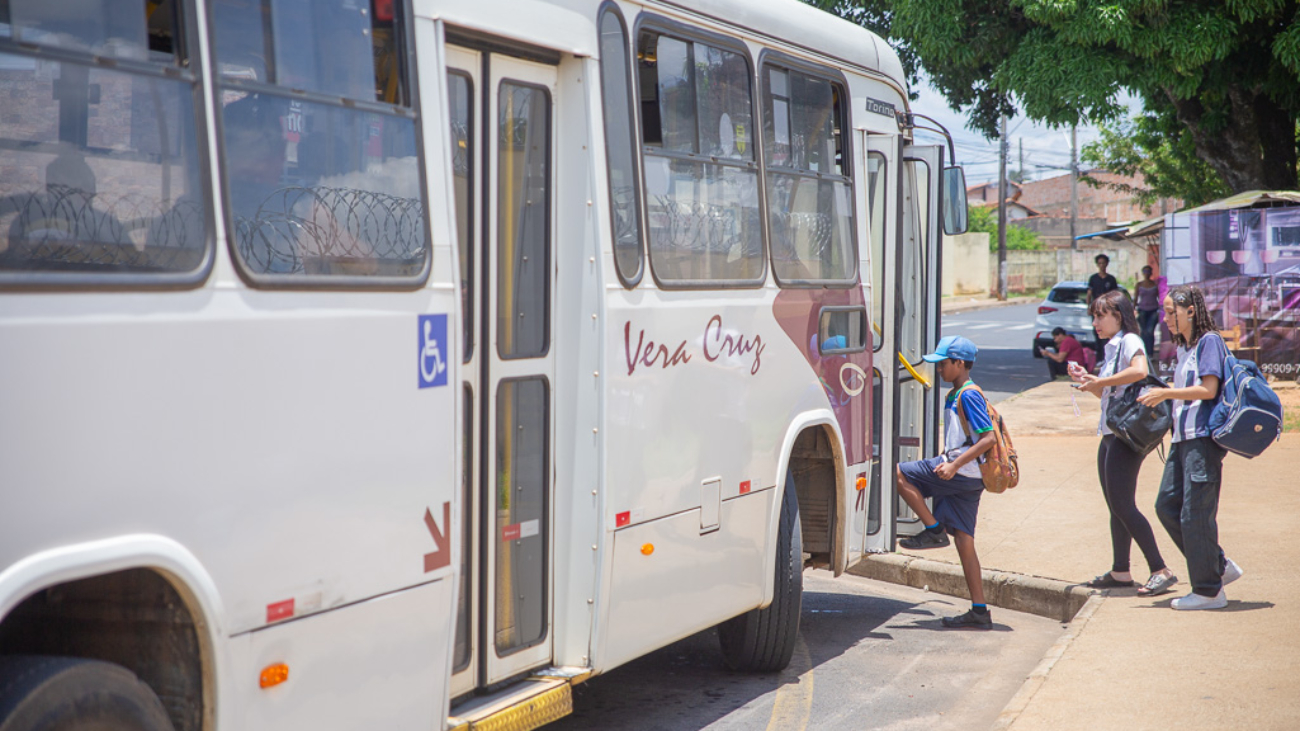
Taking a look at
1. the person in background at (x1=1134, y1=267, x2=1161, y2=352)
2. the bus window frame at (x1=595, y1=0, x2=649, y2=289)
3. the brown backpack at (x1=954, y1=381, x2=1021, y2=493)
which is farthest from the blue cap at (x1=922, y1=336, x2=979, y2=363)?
the person in background at (x1=1134, y1=267, x2=1161, y2=352)

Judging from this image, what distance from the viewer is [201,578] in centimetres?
323

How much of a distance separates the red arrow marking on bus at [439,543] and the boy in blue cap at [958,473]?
3840mm

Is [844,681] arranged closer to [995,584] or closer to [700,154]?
[995,584]

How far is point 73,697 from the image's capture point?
3084 millimetres

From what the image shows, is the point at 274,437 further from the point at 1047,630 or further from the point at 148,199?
the point at 1047,630

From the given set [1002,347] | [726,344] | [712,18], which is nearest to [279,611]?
[726,344]

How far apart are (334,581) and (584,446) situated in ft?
4.46

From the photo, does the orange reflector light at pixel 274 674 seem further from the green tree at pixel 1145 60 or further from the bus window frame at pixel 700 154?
the green tree at pixel 1145 60

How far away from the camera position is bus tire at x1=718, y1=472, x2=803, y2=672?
6371 millimetres

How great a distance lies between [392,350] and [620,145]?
60.7 inches

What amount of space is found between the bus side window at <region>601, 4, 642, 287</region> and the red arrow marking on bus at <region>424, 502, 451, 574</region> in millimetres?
1289

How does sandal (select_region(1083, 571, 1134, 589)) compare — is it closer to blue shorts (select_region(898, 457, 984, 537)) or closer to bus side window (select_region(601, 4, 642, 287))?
blue shorts (select_region(898, 457, 984, 537))

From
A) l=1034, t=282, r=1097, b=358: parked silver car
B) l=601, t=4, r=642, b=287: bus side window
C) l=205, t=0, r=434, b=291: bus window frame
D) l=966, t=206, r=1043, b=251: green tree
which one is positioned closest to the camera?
l=205, t=0, r=434, b=291: bus window frame

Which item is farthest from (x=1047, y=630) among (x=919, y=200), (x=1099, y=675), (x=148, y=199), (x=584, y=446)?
(x=148, y=199)
